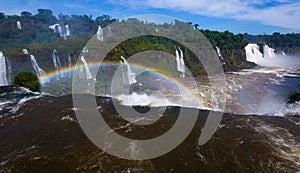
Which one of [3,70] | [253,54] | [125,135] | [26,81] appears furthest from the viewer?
[253,54]

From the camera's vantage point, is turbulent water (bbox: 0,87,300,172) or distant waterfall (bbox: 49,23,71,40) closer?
turbulent water (bbox: 0,87,300,172)

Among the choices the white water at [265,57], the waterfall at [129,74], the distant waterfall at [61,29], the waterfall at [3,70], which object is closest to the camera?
the waterfall at [3,70]

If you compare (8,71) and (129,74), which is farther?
(129,74)

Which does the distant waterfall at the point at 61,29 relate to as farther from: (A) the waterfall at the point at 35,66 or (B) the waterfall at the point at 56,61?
(A) the waterfall at the point at 35,66

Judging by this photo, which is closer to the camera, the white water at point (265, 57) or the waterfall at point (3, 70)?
the waterfall at point (3, 70)

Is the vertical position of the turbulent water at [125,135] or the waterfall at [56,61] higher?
the waterfall at [56,61]

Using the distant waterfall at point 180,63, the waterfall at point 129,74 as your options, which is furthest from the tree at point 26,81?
the distant waterfall at point 180,63

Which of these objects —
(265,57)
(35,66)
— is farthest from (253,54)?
(35,66)

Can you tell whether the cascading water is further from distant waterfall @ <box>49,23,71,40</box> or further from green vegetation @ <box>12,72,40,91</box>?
distant waterfall @ <box>49,23,71,40</box>

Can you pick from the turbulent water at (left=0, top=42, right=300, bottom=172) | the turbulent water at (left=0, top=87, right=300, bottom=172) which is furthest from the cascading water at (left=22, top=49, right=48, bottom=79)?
the turbulent water at (left=0, top=87, right=300, bottom=172)

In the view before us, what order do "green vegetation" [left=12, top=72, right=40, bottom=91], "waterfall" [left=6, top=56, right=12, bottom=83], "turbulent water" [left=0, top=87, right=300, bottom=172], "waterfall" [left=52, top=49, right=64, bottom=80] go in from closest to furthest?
"turbulent water" [left=0, top=87, right=300, bottom=172], "green vegetation" [left=12, top=72, right=40, bottom=91], "waterfall" [left=6, top=56, right=12, bottom=83], "waterfall" [left=52, top=49, right=64, bottom=80]

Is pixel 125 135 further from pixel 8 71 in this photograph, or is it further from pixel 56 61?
pixel 56 61

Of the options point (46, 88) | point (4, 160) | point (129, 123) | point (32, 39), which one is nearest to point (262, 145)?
point (129, 123)

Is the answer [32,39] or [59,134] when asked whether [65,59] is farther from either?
[59,134]
